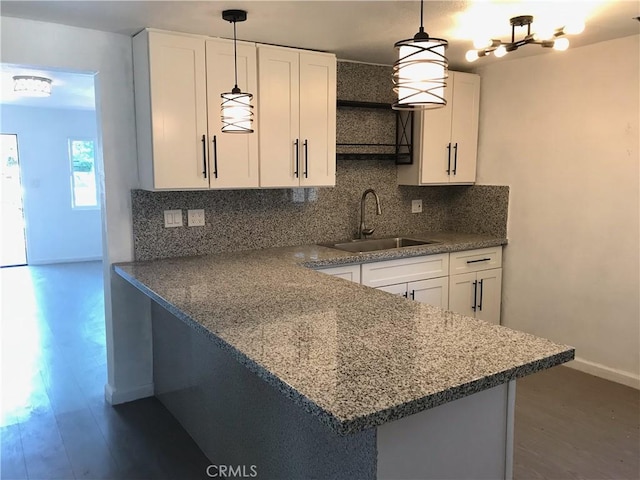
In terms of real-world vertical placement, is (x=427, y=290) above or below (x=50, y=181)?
below

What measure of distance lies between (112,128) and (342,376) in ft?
7.54

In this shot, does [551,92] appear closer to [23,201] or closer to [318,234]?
[318,234]

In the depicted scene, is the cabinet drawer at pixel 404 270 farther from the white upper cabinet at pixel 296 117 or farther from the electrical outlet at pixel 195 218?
the electrical outlet at pixel 195 218

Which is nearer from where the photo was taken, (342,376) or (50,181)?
(342,376)

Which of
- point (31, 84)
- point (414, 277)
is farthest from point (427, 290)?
point (31, 84)

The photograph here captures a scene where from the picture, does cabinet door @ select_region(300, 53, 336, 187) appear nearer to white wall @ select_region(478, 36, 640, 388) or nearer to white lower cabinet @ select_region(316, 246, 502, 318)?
white lower cabinet @ select_region(316, 246, 502, 318)

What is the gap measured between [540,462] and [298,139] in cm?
225

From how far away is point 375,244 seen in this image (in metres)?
3.95

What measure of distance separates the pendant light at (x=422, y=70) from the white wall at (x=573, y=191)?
2.28 meters

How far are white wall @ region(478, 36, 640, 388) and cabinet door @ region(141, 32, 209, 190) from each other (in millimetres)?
2343

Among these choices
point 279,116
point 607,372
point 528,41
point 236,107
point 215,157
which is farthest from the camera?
point 607,372

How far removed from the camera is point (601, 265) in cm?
344

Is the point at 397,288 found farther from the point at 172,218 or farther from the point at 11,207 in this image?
the point at 11,207

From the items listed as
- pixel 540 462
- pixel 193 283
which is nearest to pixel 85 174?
pixel 193 283
